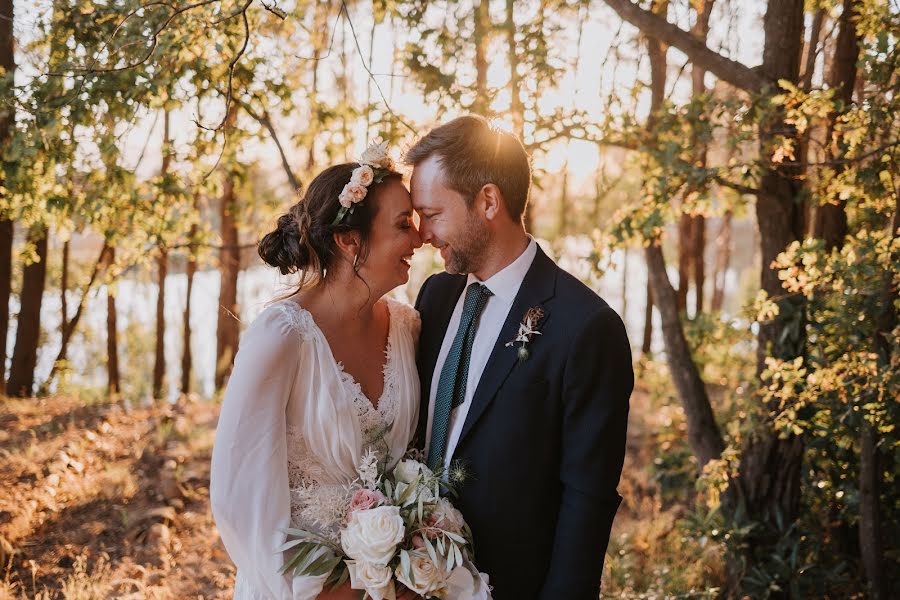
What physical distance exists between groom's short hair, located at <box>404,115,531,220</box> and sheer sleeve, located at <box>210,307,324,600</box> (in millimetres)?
722

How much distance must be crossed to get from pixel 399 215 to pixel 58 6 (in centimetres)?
239

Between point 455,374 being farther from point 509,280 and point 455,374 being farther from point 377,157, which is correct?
point 377,157

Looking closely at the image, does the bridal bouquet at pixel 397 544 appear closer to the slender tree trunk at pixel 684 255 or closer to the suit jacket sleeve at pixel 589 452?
the suit jacket sleeve at pixel 589 452

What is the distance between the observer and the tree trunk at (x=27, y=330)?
7.58 metres

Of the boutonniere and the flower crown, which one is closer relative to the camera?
the boutonniere

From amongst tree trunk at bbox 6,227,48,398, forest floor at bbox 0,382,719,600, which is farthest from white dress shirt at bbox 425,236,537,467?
tree trunk at bbox 6,227,48,398

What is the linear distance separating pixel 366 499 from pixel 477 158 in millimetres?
1067

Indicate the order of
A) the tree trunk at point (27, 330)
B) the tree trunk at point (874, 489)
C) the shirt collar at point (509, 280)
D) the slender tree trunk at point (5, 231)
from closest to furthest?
the shirt collar at point (509, 280) < the tree trunk at point (874, 489) < the slender tree trunk at point (5, 231) < the tree trunk at point (27, 330)

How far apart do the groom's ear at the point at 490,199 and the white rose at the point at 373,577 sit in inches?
42.4

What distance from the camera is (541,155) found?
448 centimetres

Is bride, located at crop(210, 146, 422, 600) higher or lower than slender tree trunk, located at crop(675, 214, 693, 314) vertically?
lower

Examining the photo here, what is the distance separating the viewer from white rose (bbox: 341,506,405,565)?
6.51 ft

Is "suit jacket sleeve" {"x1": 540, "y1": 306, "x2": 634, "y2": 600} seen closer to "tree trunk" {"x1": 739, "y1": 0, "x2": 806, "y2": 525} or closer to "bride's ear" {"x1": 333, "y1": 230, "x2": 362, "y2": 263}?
"bride's ear" {"x1": 333, "y1": 230, "x2": 362, "y2": 263}

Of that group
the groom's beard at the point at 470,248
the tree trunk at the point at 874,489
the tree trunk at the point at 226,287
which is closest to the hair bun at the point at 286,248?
the groom's beard at the point at 470,248
